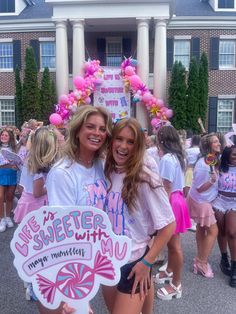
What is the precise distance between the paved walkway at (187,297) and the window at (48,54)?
650 inches

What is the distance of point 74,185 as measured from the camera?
196 cm

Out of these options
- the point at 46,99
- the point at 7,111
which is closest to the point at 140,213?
the point at 46,99

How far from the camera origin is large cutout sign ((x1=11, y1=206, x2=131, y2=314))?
1845 mm

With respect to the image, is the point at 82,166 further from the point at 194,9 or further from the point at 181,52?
the point at 194,9

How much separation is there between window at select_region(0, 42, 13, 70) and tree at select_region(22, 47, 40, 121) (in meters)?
2.40

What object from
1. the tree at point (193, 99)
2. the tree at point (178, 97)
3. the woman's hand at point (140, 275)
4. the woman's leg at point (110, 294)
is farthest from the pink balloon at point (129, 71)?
the woman's hand at point (140, 275)

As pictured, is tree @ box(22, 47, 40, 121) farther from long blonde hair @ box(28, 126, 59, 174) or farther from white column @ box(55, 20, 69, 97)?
long blonde hair @ box(28, 126, 59, 174)

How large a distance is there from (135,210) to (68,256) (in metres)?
0.45

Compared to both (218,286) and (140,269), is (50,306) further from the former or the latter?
(218,286)

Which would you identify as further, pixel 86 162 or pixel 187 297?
pixel 187 297

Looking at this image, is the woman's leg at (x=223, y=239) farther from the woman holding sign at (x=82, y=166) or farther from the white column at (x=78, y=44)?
the white column at (x=78, y=44)

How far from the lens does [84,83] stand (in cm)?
1373

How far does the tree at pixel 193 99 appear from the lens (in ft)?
53.6

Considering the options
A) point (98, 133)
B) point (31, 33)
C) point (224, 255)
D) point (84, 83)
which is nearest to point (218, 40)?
point (84, 83)
